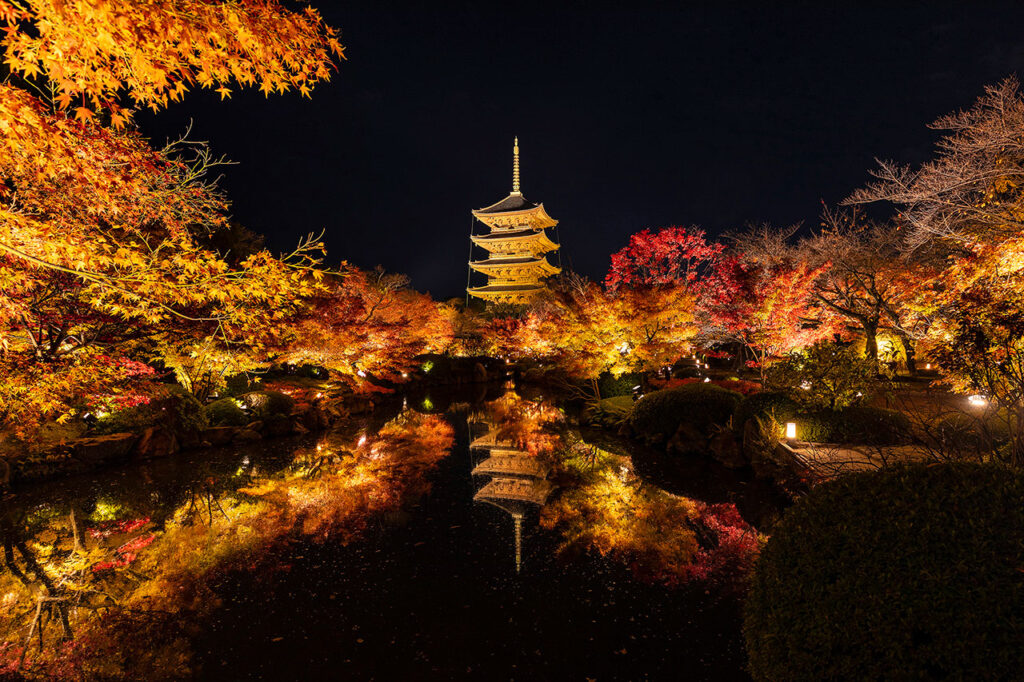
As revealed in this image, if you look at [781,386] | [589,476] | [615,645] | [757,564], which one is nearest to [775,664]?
[757,564]

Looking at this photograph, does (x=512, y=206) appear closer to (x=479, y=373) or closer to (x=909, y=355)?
(x=479, y=373)

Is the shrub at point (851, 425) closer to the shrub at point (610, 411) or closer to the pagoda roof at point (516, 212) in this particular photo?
the shrub at point (610, 411)

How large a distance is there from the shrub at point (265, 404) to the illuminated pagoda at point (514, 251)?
1068 inches

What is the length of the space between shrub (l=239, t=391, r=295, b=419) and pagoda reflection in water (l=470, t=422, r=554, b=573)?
20.7 feet

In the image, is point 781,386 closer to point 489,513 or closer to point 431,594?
point 489,513

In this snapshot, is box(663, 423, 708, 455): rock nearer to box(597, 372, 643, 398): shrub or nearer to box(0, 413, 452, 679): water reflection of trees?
box(597, 372, 643, 398): shrub

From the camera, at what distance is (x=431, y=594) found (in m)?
4.69

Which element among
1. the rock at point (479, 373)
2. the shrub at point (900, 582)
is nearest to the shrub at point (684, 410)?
the shrub at point (900, 582)

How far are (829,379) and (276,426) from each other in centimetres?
1408

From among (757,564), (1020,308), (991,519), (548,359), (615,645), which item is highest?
(548,359)

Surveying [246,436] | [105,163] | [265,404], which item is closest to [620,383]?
[265,404]

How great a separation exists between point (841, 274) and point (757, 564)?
21557 millimetres

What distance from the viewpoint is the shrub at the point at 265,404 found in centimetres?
1257

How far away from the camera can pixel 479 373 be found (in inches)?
1201
